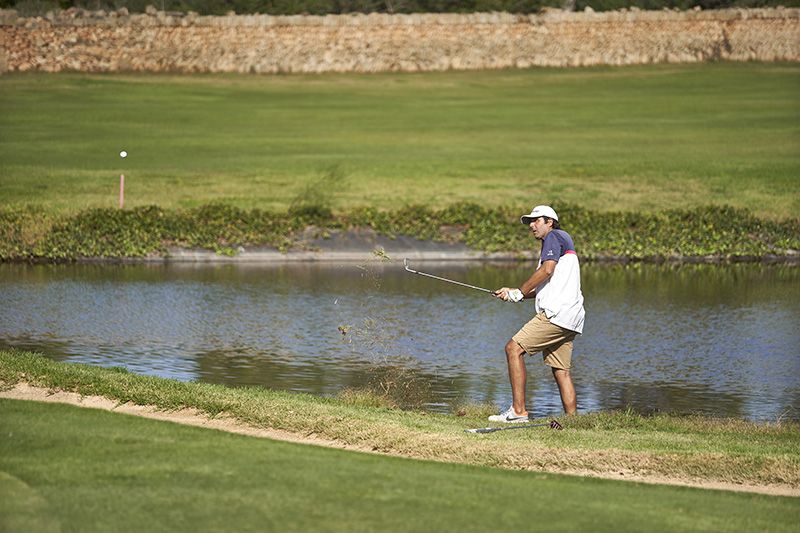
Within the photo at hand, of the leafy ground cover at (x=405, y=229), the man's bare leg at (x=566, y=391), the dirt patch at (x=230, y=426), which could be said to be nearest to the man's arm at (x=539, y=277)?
the man's bare leg at (x=566, y=391)

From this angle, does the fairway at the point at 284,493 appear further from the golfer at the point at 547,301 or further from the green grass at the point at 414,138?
the green grass at the point at 414,138

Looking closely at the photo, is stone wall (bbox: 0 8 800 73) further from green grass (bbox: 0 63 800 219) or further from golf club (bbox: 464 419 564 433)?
golf club (bbox: 464 419 564 433)

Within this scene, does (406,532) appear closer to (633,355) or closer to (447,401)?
(447,401)

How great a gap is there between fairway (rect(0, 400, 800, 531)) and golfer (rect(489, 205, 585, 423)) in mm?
2806

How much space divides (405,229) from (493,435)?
14.3m

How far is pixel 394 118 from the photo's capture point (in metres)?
38.5

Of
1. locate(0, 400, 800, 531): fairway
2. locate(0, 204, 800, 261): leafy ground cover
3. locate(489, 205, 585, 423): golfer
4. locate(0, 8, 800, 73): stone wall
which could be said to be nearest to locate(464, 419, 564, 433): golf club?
locate(489, 205, 585, 423): golfer

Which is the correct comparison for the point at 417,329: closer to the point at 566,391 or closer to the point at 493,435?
the point at 566,391

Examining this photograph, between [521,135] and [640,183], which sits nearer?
[640,183]

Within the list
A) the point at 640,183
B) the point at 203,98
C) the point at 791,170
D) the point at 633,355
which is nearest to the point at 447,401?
the point at 633,355

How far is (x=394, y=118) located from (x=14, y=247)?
51.3 feet

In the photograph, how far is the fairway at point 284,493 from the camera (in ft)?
28.1

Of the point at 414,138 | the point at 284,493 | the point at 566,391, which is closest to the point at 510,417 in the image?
the point at 566,391

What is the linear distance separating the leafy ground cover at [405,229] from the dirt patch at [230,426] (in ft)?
39.7
